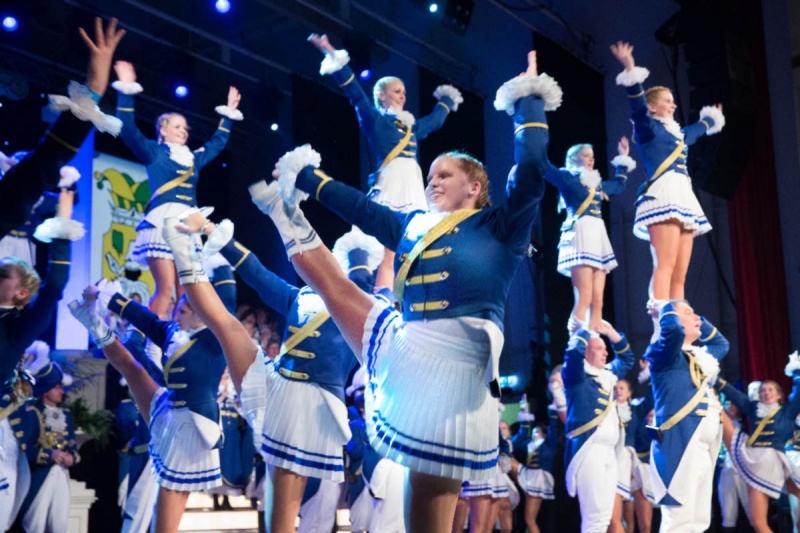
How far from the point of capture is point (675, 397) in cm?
554

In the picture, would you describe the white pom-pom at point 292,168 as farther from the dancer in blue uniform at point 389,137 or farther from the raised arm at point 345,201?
the dancer in blue uniform at point 389,137

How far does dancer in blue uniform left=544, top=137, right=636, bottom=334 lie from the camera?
288 inches

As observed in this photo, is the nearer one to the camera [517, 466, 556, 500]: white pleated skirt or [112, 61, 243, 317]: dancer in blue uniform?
[112, 61, 243, 317]: dancer in blue uniform

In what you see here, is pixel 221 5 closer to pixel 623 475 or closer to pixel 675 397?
pixel 623 475

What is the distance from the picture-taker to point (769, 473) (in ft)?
25.8

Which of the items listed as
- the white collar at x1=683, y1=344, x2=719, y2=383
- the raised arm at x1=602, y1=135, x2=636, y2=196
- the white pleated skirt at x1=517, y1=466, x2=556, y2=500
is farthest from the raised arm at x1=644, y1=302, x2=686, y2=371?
the white pleated skirt at x1=517, y1=466, x2=556, y2=500

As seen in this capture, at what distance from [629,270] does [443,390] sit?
10353mm

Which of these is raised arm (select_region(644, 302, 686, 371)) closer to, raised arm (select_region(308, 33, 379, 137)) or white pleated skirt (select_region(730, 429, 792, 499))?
raised arm (select_region(308, 33, 379, 137))

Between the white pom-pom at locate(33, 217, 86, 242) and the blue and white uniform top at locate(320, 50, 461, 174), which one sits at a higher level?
the blue and white uniform top at locate(320, 50, 461, 174)

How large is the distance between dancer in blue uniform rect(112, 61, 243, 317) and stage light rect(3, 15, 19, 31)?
12.2 feet

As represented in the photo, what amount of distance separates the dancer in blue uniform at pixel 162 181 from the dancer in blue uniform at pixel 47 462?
1012 mm

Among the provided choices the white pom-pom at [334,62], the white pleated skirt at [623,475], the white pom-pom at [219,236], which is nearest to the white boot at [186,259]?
A: the white pom-pom at [219,236]

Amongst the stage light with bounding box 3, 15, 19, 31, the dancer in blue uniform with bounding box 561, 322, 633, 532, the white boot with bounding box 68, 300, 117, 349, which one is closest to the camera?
the white boot with bounding box 68, 300, 117, 349

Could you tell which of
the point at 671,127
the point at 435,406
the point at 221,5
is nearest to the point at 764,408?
the point at 671,127
